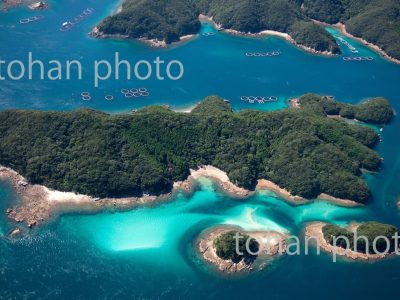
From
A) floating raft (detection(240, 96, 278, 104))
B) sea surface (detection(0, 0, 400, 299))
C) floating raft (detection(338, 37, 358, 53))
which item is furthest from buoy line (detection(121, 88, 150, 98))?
floating raft (detection(338, 37, 358, 53))

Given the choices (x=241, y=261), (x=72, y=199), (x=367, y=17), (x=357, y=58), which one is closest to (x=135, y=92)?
(x=72, y=199)

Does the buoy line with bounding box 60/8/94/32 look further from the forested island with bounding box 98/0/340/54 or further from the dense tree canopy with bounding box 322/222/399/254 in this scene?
the dense tree canopy with bounding box 322/222/399/254

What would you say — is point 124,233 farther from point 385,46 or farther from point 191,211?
point 385,46

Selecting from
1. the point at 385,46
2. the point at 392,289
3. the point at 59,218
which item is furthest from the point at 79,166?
the point at 385,46

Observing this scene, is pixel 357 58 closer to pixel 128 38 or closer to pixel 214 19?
pixel 214 19

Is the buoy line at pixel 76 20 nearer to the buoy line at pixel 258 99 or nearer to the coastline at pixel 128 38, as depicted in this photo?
the coastline at pixel 128 38
